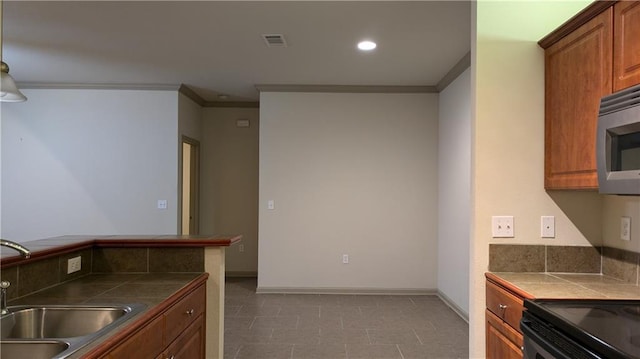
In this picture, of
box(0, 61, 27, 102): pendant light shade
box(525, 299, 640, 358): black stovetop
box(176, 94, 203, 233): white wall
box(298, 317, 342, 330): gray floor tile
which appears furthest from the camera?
box(176, 94, 203, 233): white wall

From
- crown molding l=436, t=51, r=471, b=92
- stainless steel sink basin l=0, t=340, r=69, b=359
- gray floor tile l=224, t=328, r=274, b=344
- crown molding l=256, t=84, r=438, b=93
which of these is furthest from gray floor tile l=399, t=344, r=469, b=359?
crown molding l=256, t=84, r=438, b=93

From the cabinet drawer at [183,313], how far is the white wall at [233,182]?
13.2 ft

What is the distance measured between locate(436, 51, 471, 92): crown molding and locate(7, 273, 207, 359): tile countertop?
335 centimetres

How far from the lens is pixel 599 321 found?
141 cm

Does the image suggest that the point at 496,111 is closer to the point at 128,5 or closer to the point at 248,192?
the point at 128,5

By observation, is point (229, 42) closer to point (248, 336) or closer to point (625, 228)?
point (248, 336)

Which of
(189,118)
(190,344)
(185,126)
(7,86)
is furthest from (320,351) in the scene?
(189,118)

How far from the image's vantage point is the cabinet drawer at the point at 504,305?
1820 millimetres

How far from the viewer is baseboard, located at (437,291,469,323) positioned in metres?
4.14

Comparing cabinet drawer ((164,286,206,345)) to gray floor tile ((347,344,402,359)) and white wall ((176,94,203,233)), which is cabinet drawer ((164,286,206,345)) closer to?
gray floor tile ((347,344,402,359))

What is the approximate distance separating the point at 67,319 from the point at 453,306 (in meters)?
4.00

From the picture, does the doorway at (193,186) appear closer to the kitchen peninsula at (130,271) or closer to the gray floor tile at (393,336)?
the gray floor tile at (393,336)

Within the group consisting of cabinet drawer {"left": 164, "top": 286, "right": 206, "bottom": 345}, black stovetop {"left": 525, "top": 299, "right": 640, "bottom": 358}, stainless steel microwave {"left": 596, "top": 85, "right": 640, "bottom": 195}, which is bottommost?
cabinet drawer {"left": 164, "top": 286, "right": 206, "bottom": 345}

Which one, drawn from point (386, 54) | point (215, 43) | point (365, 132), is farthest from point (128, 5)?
point (365, 132)
